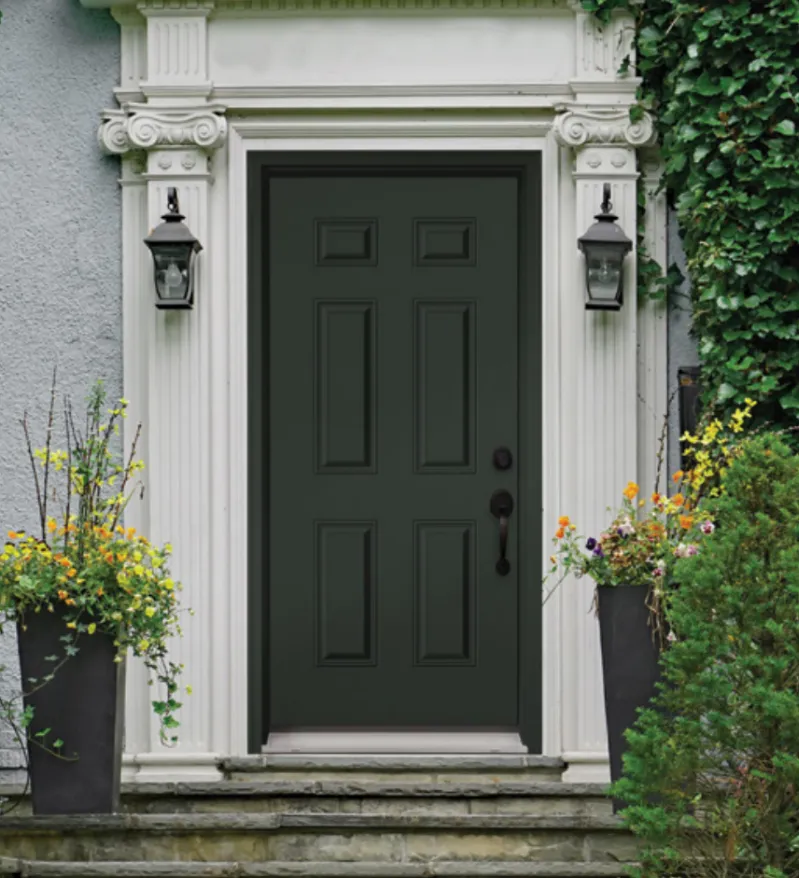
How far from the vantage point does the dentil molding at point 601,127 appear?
6.48 m

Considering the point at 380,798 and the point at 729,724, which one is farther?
the point at 380,798

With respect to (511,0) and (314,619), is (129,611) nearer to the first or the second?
(314,619)

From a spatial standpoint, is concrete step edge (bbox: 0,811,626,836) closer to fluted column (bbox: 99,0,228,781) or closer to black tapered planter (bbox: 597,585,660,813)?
black tapered planter (bbox: 597,585,660,813)

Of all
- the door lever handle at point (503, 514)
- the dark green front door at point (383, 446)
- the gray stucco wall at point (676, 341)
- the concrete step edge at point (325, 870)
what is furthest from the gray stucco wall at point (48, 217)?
the gray stucco wall at point (676, 341)

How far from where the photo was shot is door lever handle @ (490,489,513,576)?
6.71 meters

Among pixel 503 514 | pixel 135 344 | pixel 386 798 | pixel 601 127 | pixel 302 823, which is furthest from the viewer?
pixel 503 514

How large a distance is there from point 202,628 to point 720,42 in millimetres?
2643

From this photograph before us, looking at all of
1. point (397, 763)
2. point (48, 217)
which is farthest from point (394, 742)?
point (48, 217)

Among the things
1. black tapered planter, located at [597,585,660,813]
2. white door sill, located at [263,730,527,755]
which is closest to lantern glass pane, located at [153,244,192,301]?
white door sill, located at [263,730,527,755]

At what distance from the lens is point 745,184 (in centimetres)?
633

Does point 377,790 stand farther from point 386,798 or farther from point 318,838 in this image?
point 318,838

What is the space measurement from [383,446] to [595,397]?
2.65 ft

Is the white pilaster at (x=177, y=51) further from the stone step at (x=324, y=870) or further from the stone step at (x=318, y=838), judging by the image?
the stone step at (x=324, y=870)

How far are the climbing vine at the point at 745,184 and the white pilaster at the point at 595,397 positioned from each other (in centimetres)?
24
